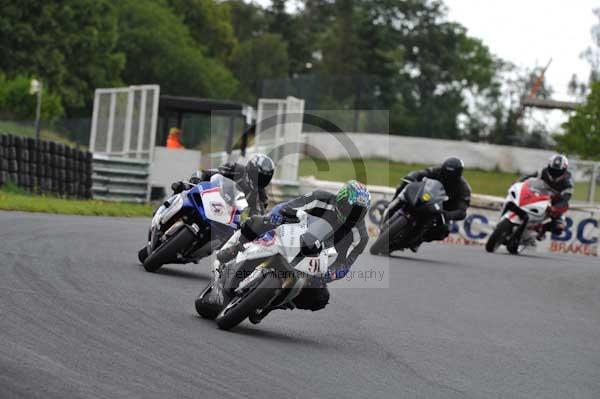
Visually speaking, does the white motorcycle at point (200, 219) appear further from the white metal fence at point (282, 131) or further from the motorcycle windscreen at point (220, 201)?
the white metal fence at point (282, 131)

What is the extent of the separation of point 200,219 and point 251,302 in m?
3.02

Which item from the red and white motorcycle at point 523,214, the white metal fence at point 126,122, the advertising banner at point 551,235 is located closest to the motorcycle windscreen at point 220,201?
the red and white motorcycle at point 523,214

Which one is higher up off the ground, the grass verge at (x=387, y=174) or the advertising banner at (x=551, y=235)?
the grass verge at (x=387, y=174)

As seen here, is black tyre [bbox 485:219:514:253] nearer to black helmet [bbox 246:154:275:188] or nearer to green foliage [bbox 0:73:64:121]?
black helmet [bbox 246:154:275:188]

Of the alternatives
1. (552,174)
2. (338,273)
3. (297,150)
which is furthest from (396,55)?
(338,273)

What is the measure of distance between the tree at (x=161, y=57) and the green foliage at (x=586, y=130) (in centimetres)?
3323

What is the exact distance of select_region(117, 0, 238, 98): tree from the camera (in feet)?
249

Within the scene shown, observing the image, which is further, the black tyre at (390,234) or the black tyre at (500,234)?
the black tyre at (500,234)

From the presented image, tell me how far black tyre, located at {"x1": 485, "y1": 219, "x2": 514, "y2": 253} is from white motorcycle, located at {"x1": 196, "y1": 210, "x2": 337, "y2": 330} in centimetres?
1166

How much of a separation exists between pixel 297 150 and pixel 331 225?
19.0m

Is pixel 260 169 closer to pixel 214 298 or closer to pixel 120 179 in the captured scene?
pixel 214 298

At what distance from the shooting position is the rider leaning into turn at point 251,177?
396 inches

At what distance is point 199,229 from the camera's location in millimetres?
10531

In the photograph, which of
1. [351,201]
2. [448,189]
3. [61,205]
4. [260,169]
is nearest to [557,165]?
[448,189]
